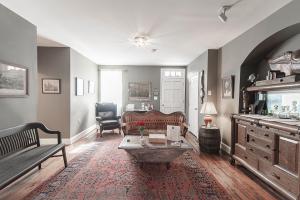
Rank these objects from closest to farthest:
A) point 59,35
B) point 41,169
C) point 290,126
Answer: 1. point 290,126
2. point 41,169
3. point 59,35

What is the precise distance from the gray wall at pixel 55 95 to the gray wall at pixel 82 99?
0.15 metres

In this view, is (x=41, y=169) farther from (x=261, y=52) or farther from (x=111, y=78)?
(x=111, y=78)

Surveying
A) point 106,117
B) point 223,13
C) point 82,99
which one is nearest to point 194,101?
point 106,117

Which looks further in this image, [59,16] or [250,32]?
[250,32]

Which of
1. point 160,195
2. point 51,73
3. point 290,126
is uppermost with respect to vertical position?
point 51,73

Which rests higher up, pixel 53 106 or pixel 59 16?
pixel 59 16

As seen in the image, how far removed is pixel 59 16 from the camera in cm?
293

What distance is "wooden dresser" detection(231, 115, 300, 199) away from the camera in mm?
2113

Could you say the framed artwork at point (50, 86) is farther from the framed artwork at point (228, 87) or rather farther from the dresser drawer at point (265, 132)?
the dresser drawer at point (265, 132)

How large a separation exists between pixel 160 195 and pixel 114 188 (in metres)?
0.64

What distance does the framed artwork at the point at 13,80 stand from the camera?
2.71 metres

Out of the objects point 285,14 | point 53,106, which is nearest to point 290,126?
point 285,14

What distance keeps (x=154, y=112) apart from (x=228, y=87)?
Result: 1825 millimetres

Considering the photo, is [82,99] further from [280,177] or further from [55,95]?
[280,177]
